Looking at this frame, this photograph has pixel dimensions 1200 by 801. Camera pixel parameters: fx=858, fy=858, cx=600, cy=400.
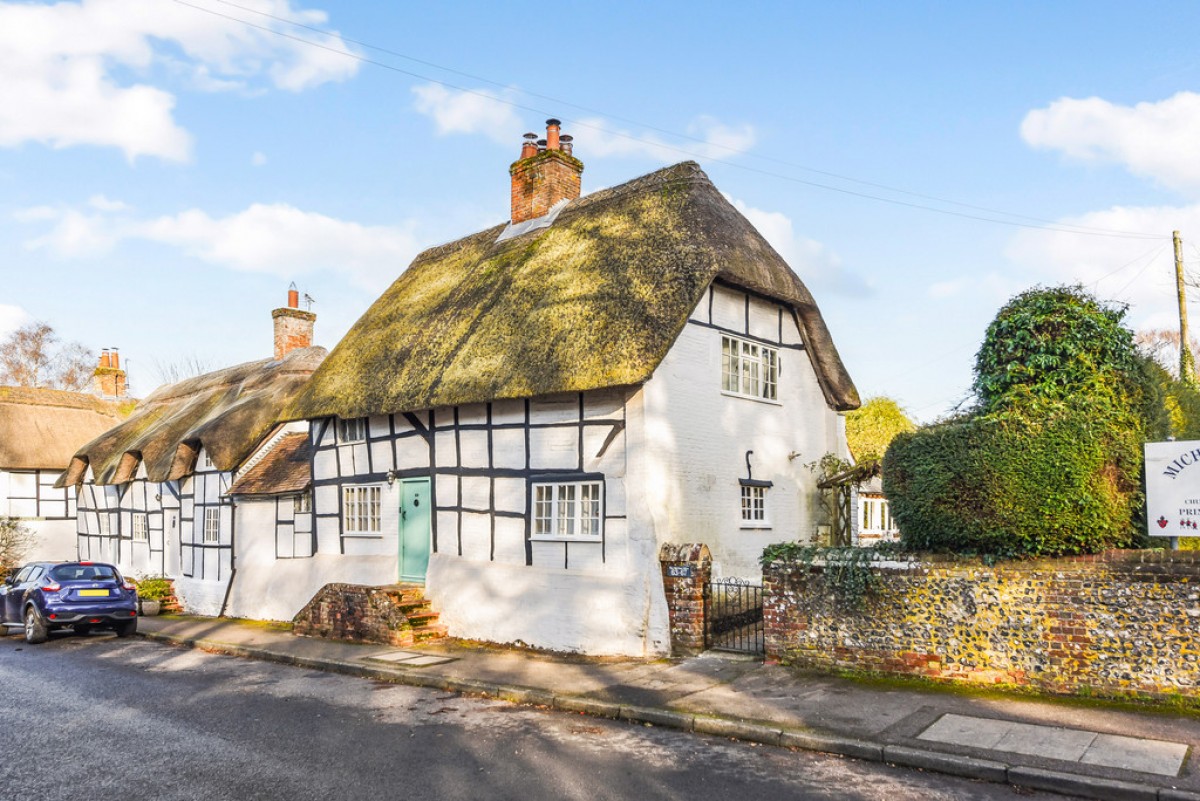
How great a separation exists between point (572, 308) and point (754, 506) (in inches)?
187

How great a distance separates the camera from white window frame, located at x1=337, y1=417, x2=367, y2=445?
1767 cm

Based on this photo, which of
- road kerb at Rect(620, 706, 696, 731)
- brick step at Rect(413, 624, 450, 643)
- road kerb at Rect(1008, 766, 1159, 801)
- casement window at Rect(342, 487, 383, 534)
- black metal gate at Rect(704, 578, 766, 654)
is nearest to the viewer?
road kerb at Rect(1008, 766, 1159, 801)

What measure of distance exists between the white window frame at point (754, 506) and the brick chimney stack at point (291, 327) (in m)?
16.1

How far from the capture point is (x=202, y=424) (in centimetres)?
2322

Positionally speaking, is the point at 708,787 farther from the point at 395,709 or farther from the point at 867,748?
the point at 395,709

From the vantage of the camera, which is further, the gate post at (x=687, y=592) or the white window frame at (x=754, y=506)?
the white window frame at (x=754, y=506)

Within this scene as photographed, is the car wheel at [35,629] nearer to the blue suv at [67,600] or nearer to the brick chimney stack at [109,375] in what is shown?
the blue suv at [67,600]

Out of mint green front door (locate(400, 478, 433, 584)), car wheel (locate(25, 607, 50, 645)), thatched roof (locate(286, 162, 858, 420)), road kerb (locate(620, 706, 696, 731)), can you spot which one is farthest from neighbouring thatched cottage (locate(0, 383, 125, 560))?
road kerb (locate(620, 706, 696, 731))

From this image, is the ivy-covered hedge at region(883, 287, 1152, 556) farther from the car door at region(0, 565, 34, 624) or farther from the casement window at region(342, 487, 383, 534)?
the car door at region(0, 565, 34, 624)

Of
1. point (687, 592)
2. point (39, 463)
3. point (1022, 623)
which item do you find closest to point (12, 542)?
point (39, 463)

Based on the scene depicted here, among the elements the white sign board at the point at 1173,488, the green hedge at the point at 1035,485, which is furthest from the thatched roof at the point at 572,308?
the white sign board at the point at 1173,488

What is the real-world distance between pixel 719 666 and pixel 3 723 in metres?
8.43

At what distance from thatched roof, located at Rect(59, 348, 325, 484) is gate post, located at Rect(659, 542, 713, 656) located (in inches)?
508

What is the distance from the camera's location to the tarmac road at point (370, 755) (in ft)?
22.6
